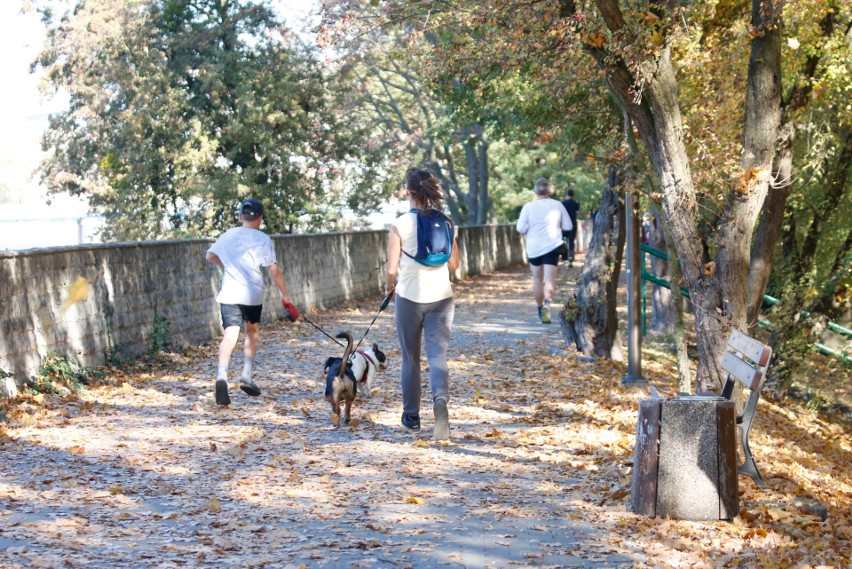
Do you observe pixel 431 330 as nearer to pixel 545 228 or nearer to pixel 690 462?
pixel 690 462

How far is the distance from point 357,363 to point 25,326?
11.9 ft

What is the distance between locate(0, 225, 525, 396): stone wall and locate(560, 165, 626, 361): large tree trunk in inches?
205

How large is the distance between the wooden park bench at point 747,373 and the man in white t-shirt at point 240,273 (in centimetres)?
427

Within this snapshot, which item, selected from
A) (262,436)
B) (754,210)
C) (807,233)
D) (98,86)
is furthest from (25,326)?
(98,86)

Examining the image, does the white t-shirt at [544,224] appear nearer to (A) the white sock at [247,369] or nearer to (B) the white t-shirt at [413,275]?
(A) the white sock at [247,369]

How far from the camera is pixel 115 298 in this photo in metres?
13.6

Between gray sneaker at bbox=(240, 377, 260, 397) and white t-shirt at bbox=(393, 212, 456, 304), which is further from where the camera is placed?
gray sneaker at bbox=(240, 377, 260, 397)

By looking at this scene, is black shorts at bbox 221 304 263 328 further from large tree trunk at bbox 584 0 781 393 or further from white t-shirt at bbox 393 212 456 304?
large tree trunk at bbox 584 0 781 393

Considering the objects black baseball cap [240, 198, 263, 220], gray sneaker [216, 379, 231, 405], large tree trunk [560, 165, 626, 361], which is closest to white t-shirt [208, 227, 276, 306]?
black baseball cap [240, 198, 263, 220]

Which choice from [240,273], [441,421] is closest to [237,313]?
[240,273]

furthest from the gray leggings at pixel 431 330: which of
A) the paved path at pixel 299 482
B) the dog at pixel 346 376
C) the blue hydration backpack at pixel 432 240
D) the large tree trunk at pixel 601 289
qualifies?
the large tree trunk at pixel 601 289

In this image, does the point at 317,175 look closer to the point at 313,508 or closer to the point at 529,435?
the point at 529,435

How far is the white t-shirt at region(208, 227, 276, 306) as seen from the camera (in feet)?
34.8

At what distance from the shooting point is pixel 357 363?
9828 mm
